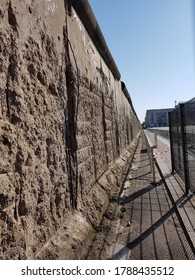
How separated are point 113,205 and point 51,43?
309cm

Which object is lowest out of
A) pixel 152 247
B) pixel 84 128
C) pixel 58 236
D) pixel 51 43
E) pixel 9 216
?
pixel 152 247

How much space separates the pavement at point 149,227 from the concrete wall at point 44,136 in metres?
0.30

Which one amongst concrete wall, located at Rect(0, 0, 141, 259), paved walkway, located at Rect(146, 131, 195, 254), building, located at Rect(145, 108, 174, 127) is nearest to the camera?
concrete wall, located at Rect(0, 0, 141, 259)

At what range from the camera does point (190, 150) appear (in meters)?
5.47

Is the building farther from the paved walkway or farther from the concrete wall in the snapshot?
the concrete wall

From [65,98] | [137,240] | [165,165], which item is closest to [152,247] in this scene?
[137,240]

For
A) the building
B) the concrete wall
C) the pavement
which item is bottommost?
the pavement

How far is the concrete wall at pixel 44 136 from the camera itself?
1.82m

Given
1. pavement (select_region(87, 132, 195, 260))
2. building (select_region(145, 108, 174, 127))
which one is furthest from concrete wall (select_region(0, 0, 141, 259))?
building (select_region(145, 108, 174, 127))

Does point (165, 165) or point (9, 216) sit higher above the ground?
point (9, 216)

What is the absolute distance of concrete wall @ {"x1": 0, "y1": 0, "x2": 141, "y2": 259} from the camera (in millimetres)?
1817

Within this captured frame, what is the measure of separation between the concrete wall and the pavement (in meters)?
0.30

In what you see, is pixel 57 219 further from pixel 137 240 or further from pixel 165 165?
pixel 165 165

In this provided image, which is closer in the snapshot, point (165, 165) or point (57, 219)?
point (57, 219)
